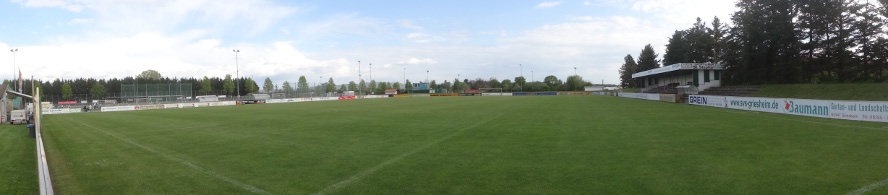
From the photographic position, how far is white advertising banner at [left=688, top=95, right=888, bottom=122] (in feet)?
60.1

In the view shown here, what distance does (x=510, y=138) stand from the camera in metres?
13.9

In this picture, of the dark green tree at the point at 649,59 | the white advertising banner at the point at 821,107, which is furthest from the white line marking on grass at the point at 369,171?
the dark green tree at the point at 649,59

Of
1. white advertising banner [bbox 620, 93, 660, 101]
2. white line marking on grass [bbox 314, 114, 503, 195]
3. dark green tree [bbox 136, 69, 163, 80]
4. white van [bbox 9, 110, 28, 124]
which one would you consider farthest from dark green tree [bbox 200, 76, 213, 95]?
white line marking on grass [bbox 314, 114, 503, 195]

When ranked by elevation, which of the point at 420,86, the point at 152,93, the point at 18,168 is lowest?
the point at 18,168

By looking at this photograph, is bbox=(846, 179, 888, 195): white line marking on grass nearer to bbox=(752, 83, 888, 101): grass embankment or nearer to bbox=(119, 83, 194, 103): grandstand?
bbox=(752, 83, 888, 101): grass embankment

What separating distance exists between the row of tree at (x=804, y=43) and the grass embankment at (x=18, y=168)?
165 feet

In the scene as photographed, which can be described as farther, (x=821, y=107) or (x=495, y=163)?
(x=821, y=107)

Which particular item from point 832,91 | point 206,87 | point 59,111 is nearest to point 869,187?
point 832,91

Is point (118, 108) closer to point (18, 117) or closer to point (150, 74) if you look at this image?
point (18, 117)

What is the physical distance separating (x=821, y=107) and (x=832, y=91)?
22901 mm

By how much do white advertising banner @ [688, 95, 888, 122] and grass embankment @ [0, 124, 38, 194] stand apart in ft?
84.9

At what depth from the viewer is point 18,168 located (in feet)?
34.2

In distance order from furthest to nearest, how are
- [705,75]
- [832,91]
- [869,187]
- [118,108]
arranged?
[705,75] < [118,108] < [832,91] < [869,187]

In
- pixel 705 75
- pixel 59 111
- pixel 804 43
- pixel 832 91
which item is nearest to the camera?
pixel 832 91
